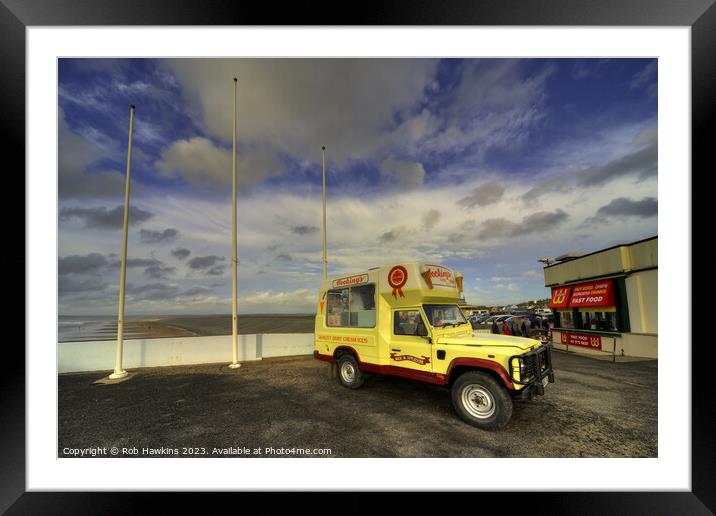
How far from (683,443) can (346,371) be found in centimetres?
567

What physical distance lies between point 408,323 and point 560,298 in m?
13.4

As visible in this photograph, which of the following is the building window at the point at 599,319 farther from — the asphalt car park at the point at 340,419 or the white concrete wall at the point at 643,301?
the asphalt car park at the point at 340,419

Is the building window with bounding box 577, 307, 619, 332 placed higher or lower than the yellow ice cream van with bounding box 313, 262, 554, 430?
lower

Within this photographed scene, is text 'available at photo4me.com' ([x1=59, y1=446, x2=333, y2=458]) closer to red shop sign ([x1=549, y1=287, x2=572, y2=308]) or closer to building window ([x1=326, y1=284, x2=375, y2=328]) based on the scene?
building window ([x1=326, y1=284, x2=375, y2=328])

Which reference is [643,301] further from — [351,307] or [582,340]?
[351,307]

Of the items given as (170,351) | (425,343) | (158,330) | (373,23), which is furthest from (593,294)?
(158,330)

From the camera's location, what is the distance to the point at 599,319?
464 inches

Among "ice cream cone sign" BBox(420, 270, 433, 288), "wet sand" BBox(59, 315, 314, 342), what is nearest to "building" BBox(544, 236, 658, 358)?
"ice cream cone sign" BBox(420, 270, 433, 288)

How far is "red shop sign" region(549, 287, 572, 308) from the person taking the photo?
13.3 metres

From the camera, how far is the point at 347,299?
21.0ft

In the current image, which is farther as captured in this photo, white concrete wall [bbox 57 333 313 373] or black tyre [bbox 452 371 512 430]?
white concrete wall [bbox 57 333 313 373]

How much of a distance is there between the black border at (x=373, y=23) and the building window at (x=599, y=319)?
11.0 metres

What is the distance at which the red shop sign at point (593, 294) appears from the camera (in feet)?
36.4

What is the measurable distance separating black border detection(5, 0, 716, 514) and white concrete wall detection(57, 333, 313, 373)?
5.93m
